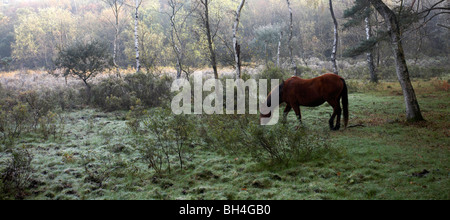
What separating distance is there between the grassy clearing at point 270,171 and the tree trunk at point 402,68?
1.30 feet

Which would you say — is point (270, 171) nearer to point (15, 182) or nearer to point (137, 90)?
point (15, 182)

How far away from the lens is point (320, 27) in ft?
129

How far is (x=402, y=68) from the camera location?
307 inches

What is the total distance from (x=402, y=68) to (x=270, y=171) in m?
5.72

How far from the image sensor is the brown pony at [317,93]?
7389mm

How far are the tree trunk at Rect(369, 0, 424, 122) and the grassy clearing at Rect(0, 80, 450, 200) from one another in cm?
40

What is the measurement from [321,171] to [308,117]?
17.3ft

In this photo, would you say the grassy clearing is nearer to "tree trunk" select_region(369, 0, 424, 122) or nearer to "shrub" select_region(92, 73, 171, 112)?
"tree trunk" select_region(369, 0, 424, 122)

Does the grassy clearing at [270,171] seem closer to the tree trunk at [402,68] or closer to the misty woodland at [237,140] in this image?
the misty woodland at [237,140]

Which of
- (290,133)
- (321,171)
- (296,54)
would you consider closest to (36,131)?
(290,133)

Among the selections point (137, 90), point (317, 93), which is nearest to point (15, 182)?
point (317, 93)

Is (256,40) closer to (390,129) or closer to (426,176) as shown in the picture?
(390,129)

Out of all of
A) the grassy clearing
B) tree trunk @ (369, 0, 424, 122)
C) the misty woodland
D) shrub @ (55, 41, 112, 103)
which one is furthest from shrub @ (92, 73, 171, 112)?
tree trunk @ (369, 0, 424, 122)
